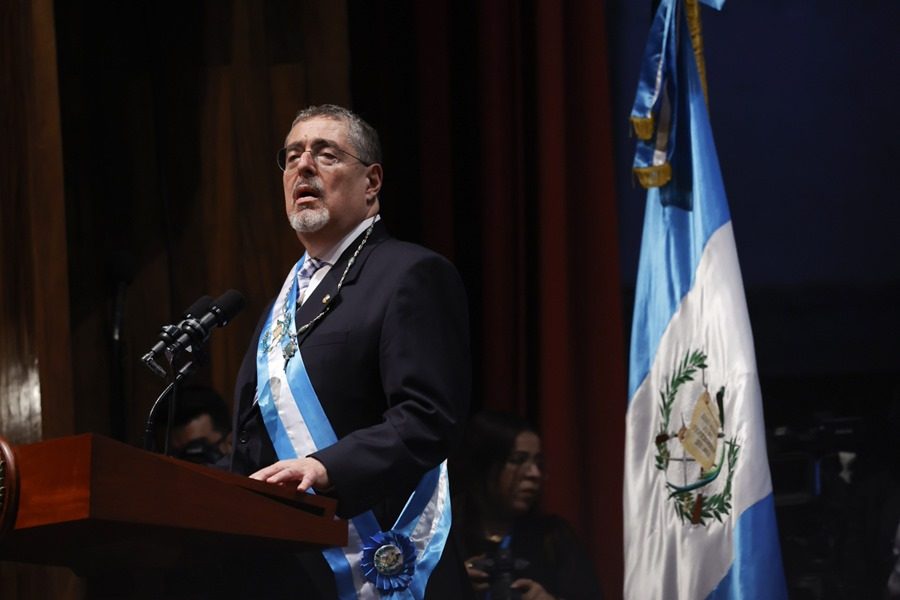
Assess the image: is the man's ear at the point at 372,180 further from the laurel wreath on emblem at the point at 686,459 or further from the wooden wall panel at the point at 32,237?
the laurel wreath on emblem at the point at 686,459

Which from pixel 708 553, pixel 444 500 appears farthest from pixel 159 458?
pixel 708 553

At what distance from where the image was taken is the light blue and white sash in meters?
2.07

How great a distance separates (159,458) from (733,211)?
2852mm

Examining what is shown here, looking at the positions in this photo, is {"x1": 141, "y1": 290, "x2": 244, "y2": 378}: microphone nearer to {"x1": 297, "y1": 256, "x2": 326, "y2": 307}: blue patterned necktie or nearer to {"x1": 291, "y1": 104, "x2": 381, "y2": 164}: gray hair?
{"x1": 297, "y1": 256, "x2": 326, "y2": 307}: blue patterned necktie

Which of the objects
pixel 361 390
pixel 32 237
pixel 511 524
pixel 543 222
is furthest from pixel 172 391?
pixel 543 222

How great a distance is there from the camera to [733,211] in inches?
159

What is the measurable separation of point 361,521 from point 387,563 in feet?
0.25

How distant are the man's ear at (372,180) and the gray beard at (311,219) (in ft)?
0.37

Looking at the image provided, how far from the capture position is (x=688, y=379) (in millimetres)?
3646

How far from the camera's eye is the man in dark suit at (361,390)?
1.94m

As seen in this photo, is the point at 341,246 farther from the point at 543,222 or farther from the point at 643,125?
the point at 543,222

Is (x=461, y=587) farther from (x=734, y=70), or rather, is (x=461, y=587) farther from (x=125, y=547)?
(x=734, y=70)

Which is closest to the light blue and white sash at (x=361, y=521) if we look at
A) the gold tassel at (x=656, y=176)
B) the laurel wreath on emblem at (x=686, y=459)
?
the laurel wreath on emblem at (x=686, y=459)

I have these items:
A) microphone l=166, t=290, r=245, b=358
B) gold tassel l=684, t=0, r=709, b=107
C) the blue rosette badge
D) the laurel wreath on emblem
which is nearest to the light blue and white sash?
the blue rosette badge
